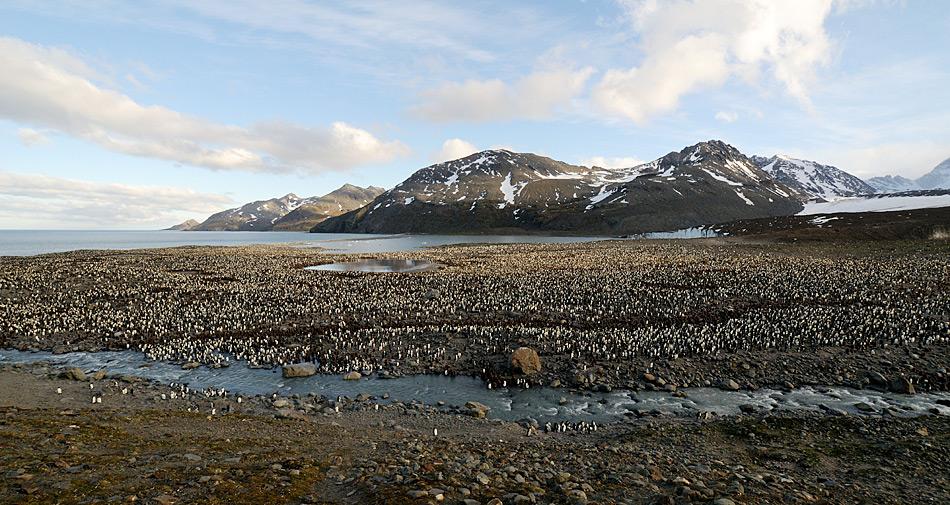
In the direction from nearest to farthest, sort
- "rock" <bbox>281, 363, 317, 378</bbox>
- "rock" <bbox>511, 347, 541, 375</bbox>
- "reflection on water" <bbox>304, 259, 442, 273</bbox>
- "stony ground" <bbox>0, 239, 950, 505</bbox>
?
"stony ground" <bbox>0, 239, 950, 505</bbox> → "rock" <bbox>511, 347, 541, 375</bbox> → "rock" <bbox>281, 363, 317, 378</bbox> → "reflection on water" <bbox>304, 259, 442, 273</bbox>

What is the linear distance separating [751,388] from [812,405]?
1926 mm

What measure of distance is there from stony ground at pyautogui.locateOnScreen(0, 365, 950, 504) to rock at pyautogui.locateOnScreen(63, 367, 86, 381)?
268cm

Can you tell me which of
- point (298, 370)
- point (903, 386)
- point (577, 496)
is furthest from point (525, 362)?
point (903, 386)

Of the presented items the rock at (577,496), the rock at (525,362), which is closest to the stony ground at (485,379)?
the rock at (577,496)

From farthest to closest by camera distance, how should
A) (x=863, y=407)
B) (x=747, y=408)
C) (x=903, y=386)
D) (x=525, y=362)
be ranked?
(x=525, y=362) < (x=903, y=386) < (x=747, y=408) < (x=863, y=407)

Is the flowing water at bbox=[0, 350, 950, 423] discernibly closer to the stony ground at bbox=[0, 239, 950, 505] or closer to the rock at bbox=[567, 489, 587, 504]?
the stony ground at bbox=[0, 239, 950, 505]

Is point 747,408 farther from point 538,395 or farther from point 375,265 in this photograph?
point 375,265

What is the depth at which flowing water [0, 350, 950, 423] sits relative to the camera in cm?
1504

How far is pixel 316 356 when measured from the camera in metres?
21.1

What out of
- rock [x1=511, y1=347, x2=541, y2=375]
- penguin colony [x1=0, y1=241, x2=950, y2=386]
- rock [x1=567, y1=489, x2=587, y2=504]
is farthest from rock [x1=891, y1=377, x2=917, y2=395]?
rock [x1=567, y1=489, x2=587, y2=504]

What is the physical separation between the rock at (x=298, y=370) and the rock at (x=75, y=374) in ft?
24.0

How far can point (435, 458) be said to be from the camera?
10.2 metres

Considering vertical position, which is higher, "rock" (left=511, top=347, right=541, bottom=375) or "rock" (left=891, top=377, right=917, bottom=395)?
"rock" (left=511, top=347, right=541, bottom=375)

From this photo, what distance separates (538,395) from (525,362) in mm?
2054
